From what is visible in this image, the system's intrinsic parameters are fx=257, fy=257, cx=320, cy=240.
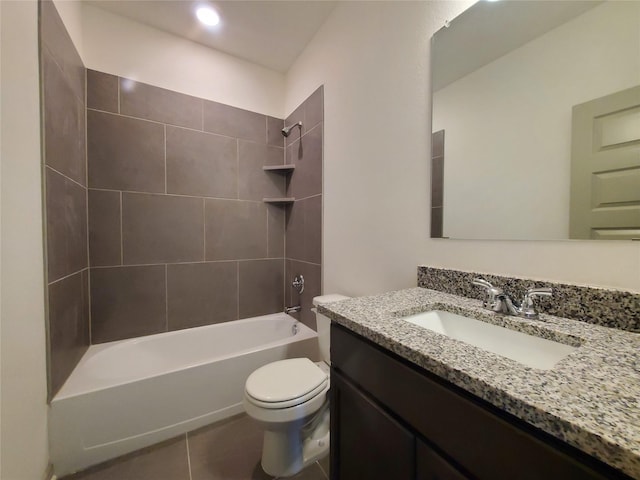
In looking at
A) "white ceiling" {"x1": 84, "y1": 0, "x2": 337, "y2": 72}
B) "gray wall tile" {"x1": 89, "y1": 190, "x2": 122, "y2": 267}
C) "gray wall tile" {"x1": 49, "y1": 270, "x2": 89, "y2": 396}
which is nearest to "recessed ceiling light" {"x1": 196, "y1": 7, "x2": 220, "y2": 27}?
"white ceiling" {"x1": 84, "y1": 0, "x2": 337, "y2": 72}

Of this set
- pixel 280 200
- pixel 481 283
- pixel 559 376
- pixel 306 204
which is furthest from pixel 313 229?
pixel 559 376

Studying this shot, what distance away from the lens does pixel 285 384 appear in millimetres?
1236

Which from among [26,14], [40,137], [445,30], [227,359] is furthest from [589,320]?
[26,14]

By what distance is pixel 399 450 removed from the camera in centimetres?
62

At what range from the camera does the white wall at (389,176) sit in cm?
83

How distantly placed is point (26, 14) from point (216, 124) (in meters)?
1.14

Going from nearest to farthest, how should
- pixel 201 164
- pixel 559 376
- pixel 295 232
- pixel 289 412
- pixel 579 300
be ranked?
pixel 559 376
pixel 579 300
pixel 289 412
pixel 201 164
pixel 295 232

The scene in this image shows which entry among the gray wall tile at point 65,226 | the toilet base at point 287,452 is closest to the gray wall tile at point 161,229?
the gray wall tile at point 65,226

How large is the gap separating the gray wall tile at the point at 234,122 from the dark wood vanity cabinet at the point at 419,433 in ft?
6.52

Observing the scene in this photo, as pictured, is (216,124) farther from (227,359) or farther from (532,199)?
(532,199)

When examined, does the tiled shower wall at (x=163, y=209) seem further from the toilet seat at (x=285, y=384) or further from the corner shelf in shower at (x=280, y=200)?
the toilet seat at (x=285, y=384)

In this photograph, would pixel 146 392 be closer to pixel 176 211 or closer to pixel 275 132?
pixel 176 211

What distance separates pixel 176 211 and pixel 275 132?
44.9 inches

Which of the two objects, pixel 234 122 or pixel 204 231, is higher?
pixel 234 122
